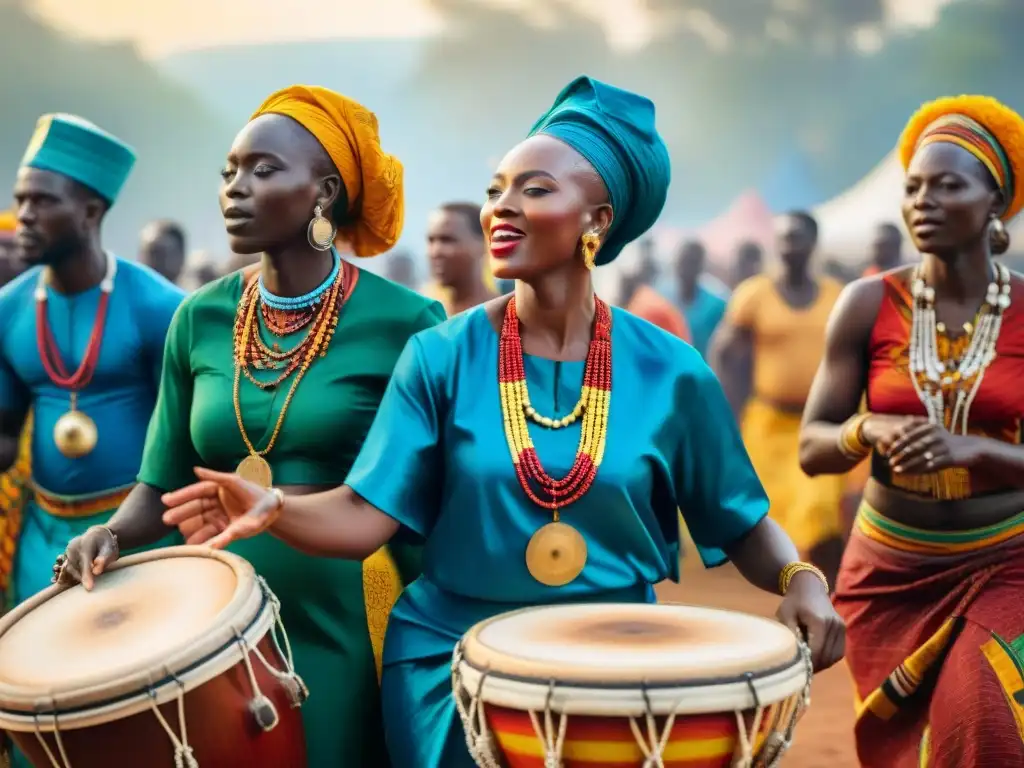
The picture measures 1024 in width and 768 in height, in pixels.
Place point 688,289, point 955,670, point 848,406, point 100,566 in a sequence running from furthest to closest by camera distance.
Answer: point 688,289
point 848,406
point 955,670
point 100,566

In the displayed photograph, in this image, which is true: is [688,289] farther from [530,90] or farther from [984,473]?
[530,90]

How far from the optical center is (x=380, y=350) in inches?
155

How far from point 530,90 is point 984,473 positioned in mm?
26198

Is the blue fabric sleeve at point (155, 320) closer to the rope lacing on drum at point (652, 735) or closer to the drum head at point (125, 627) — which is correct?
the drum head at point (125, 627)

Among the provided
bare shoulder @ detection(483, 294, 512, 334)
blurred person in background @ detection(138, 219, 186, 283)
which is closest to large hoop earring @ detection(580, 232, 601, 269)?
bare shoulder @ detection(483, 294, 512, 334)

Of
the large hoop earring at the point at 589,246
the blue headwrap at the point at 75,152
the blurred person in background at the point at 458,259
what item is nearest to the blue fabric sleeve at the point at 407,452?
the large hoop earring at the point at 589,246

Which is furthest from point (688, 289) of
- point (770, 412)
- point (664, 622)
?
point (664, 622)

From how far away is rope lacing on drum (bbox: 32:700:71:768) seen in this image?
287cm

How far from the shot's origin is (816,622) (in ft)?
10.6

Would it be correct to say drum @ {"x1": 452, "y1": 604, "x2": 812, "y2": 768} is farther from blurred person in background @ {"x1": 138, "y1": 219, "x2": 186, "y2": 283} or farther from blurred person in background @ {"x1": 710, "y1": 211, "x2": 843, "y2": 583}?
blurred person in background @ {"x1": 138, "y1": 219, "x2": 186, "y2": 283}

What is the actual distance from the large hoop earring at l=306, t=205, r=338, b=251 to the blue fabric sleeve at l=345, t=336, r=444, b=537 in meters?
0.57

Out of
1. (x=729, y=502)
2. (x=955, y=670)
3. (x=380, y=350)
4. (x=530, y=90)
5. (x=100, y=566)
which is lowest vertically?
(x=955, y=670)

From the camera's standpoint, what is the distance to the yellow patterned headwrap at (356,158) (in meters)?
4.03

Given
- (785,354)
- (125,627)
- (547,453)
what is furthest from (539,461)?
(785,354)
